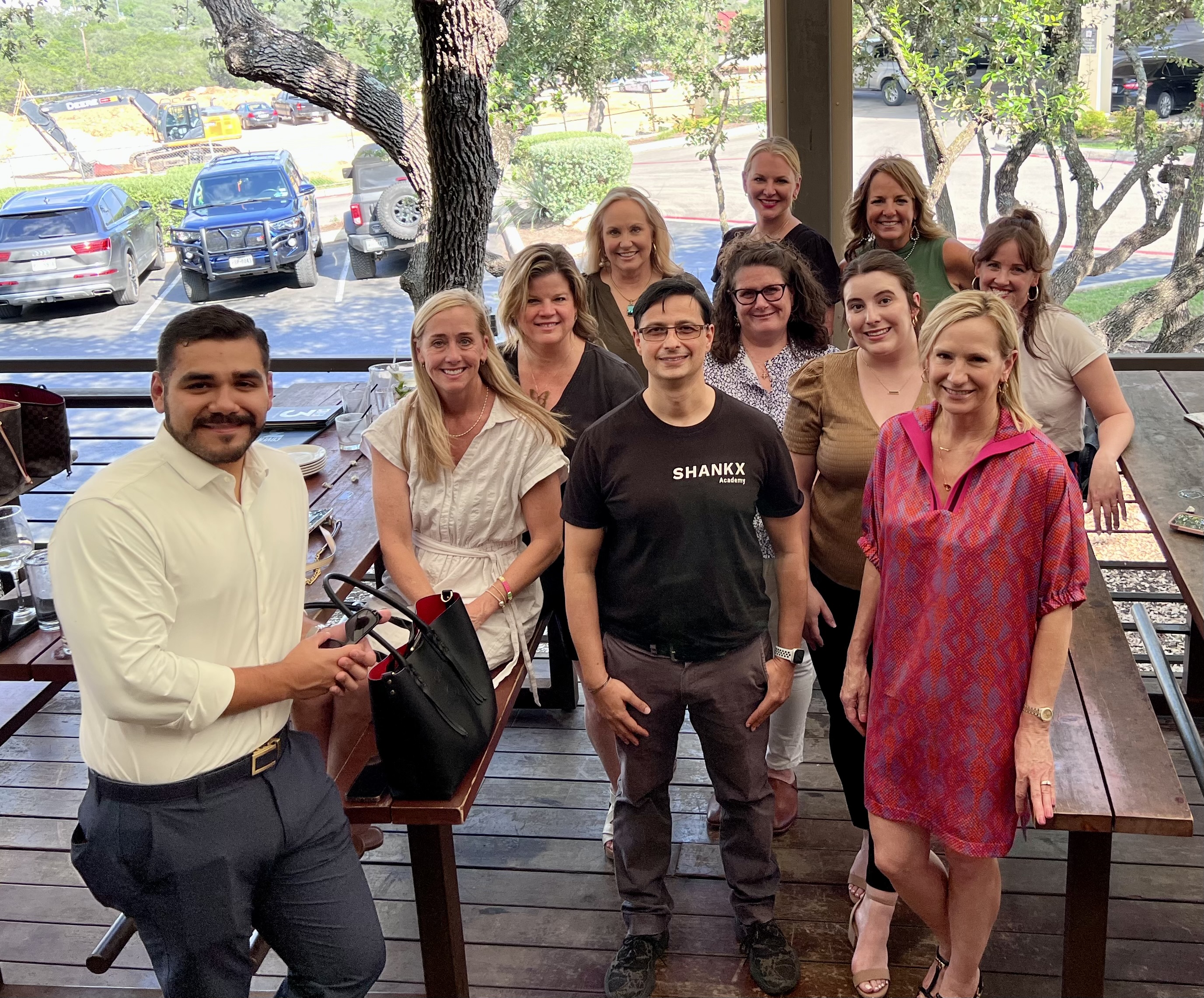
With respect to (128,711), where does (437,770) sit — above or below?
below

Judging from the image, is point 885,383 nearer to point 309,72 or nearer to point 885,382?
point 885,382

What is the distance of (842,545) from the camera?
7.95 ft

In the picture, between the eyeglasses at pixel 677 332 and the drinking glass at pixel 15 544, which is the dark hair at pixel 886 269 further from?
the drinking glass at pixel 15 544

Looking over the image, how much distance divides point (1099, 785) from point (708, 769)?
2.52 ft

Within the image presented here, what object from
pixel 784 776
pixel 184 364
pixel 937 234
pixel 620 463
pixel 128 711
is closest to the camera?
pixel 128 711

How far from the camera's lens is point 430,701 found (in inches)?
78.9

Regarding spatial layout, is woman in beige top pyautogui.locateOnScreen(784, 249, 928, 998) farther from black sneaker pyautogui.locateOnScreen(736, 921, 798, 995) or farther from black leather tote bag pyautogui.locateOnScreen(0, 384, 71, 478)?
black leather tote bag pyautogui.locateOnScreen(0, 384, 71, 478)

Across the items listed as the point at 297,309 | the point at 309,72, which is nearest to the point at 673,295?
the point at 309,72

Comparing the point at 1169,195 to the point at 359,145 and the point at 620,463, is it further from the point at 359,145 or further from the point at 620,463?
the point at 620,463

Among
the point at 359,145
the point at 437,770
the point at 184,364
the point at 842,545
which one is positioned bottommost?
the point at 437,770

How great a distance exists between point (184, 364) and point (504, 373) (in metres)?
0.89

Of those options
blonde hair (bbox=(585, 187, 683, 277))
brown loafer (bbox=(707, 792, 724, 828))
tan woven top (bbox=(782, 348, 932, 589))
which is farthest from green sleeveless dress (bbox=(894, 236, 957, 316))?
brown loafer (bbox=(707, 792, 724, 828))

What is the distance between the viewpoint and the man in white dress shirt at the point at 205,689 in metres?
1.70

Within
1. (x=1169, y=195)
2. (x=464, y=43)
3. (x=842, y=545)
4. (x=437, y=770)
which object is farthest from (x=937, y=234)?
(x=1169, y=195)
